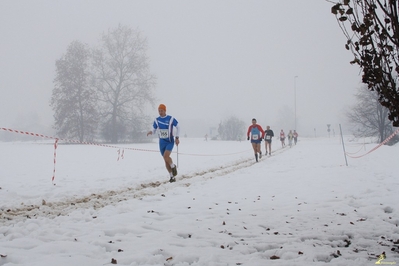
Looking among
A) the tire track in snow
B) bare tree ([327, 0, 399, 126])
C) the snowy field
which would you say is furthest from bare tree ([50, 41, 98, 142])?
bare tree ([327, 0, 399, 126])

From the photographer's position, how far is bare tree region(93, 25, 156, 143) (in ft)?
124

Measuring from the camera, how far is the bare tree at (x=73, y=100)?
35406 mm

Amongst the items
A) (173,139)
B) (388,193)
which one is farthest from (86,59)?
(388,193)

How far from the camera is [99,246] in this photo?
3275 mm

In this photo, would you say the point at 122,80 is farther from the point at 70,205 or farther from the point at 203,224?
the point at 203,224

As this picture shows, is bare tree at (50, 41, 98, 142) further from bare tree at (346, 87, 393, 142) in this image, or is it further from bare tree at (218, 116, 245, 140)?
bare tree at (218, 116, 245, 140)

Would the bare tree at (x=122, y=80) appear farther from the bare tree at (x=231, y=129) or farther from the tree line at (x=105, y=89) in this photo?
the bare tree at (x=231, y=129)

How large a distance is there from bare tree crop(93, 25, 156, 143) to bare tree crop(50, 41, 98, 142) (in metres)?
1.81

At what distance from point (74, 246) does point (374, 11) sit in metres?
4.28

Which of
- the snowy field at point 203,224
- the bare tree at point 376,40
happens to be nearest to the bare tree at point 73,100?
the snowy field at point 203,224

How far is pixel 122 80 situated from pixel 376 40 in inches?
1470

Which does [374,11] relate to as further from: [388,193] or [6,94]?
[6,94]

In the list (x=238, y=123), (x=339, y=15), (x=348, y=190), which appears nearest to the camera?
(x=339, y=15)

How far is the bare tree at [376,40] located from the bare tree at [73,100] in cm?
3563
